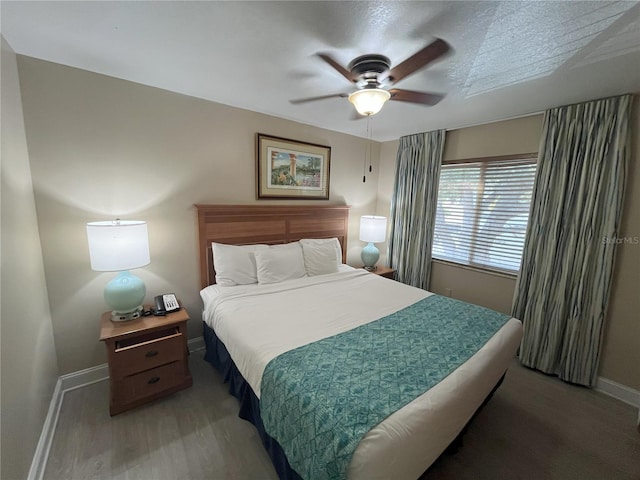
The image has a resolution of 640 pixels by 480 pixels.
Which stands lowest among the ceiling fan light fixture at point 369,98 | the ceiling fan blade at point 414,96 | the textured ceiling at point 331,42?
the ceiling fan light fixture at point 369,98

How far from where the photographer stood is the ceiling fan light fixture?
5.07 feet

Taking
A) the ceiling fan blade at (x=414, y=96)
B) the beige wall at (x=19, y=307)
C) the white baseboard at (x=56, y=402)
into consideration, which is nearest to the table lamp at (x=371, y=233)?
the ceiling fan blade at (x=414, y=96)

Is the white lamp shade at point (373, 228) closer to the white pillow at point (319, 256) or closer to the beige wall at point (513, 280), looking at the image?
the white pillow at point (319, 256)

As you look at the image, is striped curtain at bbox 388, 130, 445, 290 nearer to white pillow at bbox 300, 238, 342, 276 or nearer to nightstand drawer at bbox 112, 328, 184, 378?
white pillow at bbox 300, 238, 342, 276

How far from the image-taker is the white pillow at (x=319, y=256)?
2.88 metres

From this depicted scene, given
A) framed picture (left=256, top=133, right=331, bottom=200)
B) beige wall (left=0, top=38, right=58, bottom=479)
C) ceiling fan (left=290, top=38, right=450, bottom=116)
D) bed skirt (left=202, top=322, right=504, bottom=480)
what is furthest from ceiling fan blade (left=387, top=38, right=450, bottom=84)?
beige wall (left=0, top=38, right=58, bottom=479)

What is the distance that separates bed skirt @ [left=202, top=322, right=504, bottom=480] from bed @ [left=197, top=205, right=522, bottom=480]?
1 centimetres

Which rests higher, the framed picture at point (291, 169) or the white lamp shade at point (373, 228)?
the framed picture at point (291, 169)

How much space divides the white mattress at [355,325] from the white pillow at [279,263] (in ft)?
0.31

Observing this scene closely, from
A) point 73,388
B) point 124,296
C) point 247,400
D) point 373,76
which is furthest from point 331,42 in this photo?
point 73,388

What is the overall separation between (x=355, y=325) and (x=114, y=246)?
1.74 metres

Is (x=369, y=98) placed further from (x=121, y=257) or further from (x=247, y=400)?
(x=247, y=400)

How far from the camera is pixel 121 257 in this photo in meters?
1.75

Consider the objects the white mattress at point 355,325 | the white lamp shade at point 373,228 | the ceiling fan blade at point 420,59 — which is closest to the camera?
the white mattress at point 355,325
